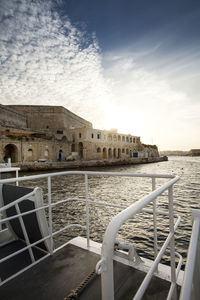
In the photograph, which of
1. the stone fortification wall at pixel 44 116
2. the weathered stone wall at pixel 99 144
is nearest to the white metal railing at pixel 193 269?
the weathered stone wall at pixel 99 144

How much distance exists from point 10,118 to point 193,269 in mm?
48092

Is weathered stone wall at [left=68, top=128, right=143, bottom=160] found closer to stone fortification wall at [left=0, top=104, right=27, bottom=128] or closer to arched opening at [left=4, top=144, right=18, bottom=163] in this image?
stone fortification wall at [left=0, top=104, right=27, bottom=128]

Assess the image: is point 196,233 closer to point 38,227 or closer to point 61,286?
point 61,286

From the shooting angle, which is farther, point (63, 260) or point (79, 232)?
point (79, 232)

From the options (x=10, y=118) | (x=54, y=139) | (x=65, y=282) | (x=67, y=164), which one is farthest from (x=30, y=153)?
(x=65, y=282)

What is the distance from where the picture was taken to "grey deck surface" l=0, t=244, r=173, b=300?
67.9 inches

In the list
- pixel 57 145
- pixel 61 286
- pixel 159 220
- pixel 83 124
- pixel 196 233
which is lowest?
pixel 159 220

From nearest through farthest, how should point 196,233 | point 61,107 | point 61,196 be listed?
point 196,233
point 61,196
point 61,107

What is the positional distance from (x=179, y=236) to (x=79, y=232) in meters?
3.91

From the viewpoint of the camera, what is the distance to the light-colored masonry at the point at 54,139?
3247 centimetres

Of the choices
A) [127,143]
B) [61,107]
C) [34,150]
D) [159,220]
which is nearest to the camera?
[159,220]

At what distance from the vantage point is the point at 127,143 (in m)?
56.2

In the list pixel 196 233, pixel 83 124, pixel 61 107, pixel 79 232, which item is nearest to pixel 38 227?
pixel 196 233

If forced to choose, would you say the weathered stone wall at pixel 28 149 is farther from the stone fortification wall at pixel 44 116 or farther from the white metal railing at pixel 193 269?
the white metal railing at pixel 193 269
